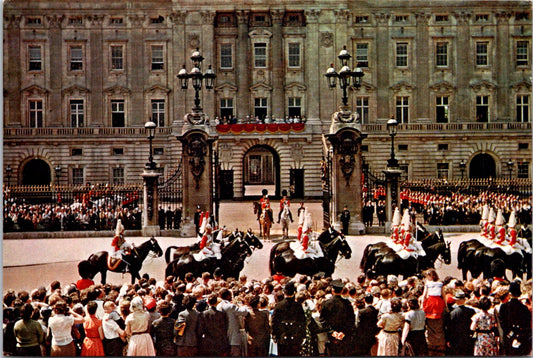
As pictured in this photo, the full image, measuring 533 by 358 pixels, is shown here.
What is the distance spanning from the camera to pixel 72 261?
66.4ft

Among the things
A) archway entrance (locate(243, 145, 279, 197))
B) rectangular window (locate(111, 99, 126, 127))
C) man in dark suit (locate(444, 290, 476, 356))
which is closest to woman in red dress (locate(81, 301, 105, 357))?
man in dark suit (locate(444, 290, 476, 356))

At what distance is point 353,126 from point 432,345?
1574 cm

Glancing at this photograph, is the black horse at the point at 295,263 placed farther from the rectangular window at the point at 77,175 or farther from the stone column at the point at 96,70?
the stone column at the point at 96,70

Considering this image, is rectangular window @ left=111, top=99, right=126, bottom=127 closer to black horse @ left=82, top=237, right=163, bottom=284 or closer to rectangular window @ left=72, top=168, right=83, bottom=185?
rectangular window @ left=72, top=168, right=83, bottom=185

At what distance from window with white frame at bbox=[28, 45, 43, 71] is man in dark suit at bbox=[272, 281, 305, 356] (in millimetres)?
43037

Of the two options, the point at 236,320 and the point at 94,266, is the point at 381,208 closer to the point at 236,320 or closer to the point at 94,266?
the point at 94,266

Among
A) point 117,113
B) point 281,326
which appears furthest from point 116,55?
point 281,326

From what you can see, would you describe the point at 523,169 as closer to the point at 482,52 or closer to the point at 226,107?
the point at 482,52

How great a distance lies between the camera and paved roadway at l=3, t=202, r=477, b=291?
17.8m

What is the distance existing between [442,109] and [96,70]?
28665 millimetres

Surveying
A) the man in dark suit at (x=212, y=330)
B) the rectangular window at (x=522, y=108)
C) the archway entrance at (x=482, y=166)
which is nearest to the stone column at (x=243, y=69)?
the archway entrance at (x=482, y=166)

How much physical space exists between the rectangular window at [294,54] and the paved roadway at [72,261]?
23169mm

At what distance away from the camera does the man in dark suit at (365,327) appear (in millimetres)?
9430

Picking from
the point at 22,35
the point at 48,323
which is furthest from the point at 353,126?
the point at 22,35
